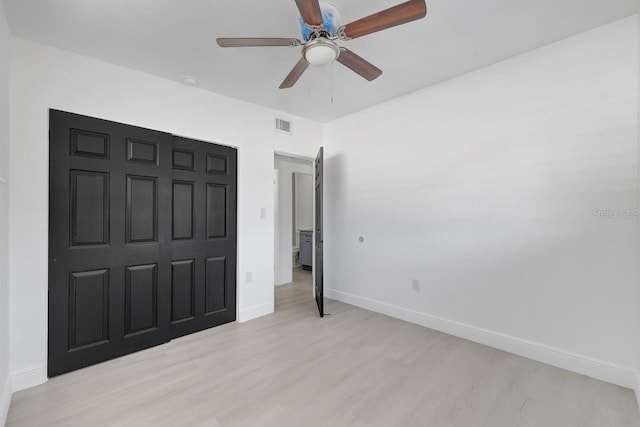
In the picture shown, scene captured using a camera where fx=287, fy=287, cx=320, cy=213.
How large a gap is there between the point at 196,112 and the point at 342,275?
2843 millimetres

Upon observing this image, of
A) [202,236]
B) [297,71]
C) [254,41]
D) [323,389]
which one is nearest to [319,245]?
[202,236]

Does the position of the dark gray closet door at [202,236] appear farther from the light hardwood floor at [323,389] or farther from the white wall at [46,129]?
the light hardwood floor at [323,389]

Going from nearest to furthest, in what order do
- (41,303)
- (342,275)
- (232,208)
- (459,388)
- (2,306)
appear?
(2,306) < (459,388) < (41,303) < (232,208) < (342,275)

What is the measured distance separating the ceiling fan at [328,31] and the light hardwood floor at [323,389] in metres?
2.31

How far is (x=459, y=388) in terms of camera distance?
2.11 meters

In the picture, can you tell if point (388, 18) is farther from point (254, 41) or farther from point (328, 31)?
point (254, 41)

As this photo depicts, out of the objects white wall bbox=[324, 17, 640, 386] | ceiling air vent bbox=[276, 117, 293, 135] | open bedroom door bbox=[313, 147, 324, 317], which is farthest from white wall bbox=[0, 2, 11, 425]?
white wall bbox=[324, 17, 640, 386]

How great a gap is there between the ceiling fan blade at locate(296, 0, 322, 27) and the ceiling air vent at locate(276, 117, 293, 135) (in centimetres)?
224

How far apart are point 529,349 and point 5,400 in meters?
3.92

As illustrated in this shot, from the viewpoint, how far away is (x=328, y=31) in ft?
5.78

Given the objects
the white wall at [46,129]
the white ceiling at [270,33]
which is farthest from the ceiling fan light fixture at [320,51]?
the white wall at [46,129]

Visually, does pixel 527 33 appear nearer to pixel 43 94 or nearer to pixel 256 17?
pixel 256 17

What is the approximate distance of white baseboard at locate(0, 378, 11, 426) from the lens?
69.1 inches

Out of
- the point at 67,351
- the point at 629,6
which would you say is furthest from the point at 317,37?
the point at 67,351
